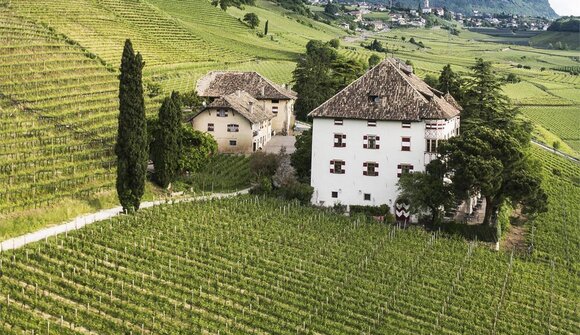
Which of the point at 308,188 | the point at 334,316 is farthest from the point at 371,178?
the point at 334,316

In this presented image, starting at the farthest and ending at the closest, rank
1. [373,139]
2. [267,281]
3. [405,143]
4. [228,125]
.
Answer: [228,125], [373,139], [405,143], [267,281]

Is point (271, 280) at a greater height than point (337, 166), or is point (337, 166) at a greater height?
point (337, 166)

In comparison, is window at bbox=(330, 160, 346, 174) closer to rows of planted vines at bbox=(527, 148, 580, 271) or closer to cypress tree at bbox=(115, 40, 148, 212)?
rows of planted vines at bbox=(527, 148, 580, 271)

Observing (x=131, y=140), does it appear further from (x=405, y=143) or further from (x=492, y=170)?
(x=492, y=170)

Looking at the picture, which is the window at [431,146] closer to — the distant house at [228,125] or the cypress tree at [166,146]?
the cypress tree at [166,146]

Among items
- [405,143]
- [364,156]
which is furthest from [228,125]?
[405,143]

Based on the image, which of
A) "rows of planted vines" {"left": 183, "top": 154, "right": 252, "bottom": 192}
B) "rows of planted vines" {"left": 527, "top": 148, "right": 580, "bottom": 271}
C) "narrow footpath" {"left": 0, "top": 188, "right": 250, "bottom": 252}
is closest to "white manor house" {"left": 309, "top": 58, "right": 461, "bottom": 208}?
"rows of planted vines" {"left": 183, "top": 154, "right": 252, "bottom": 192}

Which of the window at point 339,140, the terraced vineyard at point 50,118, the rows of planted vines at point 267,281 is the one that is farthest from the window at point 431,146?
the terraced vineyard at point 50,118
